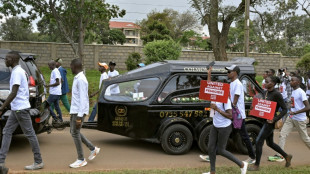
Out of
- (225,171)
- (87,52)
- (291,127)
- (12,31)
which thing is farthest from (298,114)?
(12,31)

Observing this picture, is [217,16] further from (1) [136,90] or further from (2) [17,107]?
(2) [17,107]

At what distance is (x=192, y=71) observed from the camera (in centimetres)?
758

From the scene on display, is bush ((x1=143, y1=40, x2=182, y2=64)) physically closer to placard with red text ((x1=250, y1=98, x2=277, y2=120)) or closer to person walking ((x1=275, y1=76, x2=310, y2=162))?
person walking ((x1=275, y1=76, x2=310, y2=162))

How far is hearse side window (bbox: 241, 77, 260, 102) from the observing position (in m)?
7.84

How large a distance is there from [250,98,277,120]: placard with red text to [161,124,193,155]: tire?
4.75 feet

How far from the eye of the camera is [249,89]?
7895mm

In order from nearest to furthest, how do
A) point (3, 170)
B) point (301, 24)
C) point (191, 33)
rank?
1. point (3, 170)
2. point (191, 33)
3. point (301, 24)

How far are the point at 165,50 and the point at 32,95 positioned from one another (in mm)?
13521

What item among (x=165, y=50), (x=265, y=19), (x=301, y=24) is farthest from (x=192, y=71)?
(x=301, y=24)

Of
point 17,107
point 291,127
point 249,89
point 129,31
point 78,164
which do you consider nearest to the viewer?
point 17,107

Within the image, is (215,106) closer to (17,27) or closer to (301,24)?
(17,27)

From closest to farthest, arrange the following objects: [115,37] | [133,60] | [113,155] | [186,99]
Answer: [113,155], [186,99], [133,60], [115,37]

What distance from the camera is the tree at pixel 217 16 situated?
58.3ft

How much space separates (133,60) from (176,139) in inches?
697
